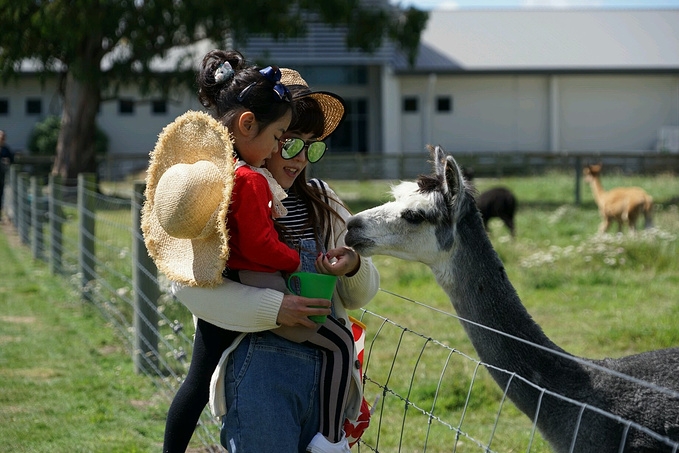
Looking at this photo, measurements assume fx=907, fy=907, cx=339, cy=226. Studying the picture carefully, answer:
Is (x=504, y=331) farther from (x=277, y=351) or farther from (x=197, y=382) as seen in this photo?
(x=197, y=382)

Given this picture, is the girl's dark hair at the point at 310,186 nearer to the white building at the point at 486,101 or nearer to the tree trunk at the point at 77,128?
the tree trunk at the point at 77,128

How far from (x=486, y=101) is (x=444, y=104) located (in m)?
1.63

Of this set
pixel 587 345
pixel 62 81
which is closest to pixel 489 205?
pixel 587 345

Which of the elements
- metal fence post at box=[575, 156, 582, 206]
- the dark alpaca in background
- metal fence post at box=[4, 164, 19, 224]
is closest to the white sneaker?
the dark alpaca in background

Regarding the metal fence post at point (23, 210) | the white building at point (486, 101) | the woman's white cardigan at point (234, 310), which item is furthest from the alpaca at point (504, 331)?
the white building at point (486, 101)

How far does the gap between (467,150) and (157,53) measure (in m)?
15.9

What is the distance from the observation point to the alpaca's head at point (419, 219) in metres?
3.51

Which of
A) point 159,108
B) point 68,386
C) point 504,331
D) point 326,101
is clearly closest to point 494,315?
point 504,331

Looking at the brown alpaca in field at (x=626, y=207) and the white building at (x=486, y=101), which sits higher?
the white building at (x=486, y=101)

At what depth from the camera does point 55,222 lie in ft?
35.8

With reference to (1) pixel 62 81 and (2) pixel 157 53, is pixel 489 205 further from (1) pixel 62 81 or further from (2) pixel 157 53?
(1) pixel 62 81

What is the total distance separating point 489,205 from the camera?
586 inches

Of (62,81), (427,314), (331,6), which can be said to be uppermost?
(331,6)

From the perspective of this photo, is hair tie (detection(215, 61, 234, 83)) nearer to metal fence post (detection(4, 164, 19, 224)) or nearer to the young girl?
the young girl
